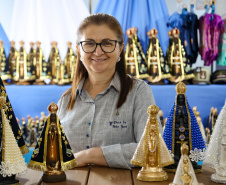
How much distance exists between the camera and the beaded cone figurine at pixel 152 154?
2.71ft

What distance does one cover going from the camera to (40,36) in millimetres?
2473

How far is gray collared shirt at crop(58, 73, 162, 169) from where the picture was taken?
3.68 feet

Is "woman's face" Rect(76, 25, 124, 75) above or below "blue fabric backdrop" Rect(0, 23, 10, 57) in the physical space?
below

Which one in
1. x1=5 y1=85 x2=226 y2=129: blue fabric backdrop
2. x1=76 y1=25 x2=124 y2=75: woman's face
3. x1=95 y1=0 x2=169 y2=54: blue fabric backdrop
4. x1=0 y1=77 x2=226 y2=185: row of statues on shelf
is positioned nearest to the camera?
x1=0 y1=77 x2=226 y2=185: row of statues on shelf

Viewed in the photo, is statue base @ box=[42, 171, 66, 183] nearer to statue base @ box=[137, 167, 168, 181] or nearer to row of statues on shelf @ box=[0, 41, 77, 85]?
statue base @ box=[137, 167, 168, 181]

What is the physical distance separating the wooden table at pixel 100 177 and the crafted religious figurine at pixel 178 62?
4.41 feet

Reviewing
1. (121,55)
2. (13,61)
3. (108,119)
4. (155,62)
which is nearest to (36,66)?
(13,61)

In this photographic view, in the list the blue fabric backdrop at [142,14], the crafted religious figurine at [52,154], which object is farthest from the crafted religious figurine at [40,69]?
the crafted religious figurine at [52,154]

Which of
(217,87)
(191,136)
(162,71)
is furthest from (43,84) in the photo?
(191,136)

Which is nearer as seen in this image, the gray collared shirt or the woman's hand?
the woman's hand

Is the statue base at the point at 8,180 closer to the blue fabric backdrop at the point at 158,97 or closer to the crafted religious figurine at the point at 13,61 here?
the blue fabric backdrop at the point at 158,97

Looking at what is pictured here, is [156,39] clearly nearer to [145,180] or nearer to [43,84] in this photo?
[43,84]

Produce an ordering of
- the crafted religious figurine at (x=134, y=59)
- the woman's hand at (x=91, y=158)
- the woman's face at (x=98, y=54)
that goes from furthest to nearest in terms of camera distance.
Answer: the crafted religious figurine at (x=134, y=59) → the woman's face at (x=98, y=54) → the woman's hand at (x=91, y=158)

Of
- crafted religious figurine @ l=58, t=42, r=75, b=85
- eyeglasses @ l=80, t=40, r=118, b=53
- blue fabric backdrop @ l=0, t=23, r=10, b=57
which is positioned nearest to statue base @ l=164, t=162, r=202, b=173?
eyeglasses @ l=80, t=40, r=118, b=53
